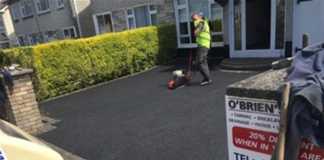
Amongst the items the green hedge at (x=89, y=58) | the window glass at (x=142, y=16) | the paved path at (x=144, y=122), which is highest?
the window glass at (x=142, y=16)

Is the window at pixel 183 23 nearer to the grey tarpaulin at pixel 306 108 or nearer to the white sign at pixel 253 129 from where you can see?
the white sign at pixel 253 129

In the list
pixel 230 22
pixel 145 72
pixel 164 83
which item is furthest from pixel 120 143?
pixel 230 22

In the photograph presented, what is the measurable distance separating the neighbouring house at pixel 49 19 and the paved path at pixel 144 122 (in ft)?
37.6

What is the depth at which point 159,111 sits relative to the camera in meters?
6.29

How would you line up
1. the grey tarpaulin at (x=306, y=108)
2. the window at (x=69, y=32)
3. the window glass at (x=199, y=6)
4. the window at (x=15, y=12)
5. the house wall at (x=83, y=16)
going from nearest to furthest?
the grey tarpaulin at (x=306, y=108) → the window glass at (x=199, y=6) → the house wall at (x=83, y=16) → the window at (x=69, y=32) → the window at (x=15, y=12)

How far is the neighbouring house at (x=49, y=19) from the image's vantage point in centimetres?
1891

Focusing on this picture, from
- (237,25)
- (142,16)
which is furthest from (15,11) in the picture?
(237,25)

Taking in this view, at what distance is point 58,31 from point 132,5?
29.0ft

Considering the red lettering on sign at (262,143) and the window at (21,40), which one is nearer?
the red lettering on sign at (262,143)

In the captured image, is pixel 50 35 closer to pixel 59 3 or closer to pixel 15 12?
pixel 59 3

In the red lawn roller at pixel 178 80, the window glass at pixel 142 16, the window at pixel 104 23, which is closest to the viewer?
the red lawn roller at pixel 178 80

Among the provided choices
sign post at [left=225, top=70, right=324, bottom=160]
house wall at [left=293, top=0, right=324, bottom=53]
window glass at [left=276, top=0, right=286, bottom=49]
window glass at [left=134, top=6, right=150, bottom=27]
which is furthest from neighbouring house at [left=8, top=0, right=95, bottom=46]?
sign post at [left=225, top=70, right=324, bottom=160]

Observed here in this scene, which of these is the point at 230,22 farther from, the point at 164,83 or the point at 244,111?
the point at 244,111

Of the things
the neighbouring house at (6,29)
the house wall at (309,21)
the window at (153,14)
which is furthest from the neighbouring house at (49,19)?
the house wall at (309,21)
